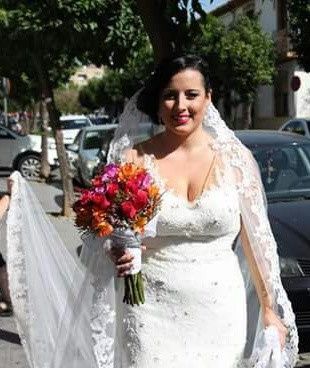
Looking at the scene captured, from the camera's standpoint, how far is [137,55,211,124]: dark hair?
3.13 meters

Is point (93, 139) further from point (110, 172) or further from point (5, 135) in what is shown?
point (110, 172)

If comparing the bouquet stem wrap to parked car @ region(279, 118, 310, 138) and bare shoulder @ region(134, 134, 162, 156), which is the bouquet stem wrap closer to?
bare shoulder @ region(134, 134, 162, 156)

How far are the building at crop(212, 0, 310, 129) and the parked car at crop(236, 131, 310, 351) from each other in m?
29.3

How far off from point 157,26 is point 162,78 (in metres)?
0.84

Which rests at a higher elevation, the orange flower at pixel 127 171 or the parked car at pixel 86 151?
the orange flower at pixel 127 171

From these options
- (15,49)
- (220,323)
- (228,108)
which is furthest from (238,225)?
(228,108)

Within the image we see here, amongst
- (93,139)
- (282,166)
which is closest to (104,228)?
(282,166)

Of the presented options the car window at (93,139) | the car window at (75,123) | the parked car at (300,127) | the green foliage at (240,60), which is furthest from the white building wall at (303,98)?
the car window at (93,139)

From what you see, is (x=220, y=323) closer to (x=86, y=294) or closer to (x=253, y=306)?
(x=253, y=306)

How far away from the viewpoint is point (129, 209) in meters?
2.93

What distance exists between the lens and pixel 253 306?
10.9 ft

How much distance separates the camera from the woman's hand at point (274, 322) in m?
3.14

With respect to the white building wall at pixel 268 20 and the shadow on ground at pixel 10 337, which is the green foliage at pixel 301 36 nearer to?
the white building wall at pixel 268 20

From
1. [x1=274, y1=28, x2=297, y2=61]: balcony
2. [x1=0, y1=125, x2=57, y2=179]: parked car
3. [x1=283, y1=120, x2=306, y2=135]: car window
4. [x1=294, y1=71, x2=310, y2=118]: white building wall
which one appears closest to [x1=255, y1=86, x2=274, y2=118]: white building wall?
[x1=274, y1=28, x2=297, y2=61]: balcony
